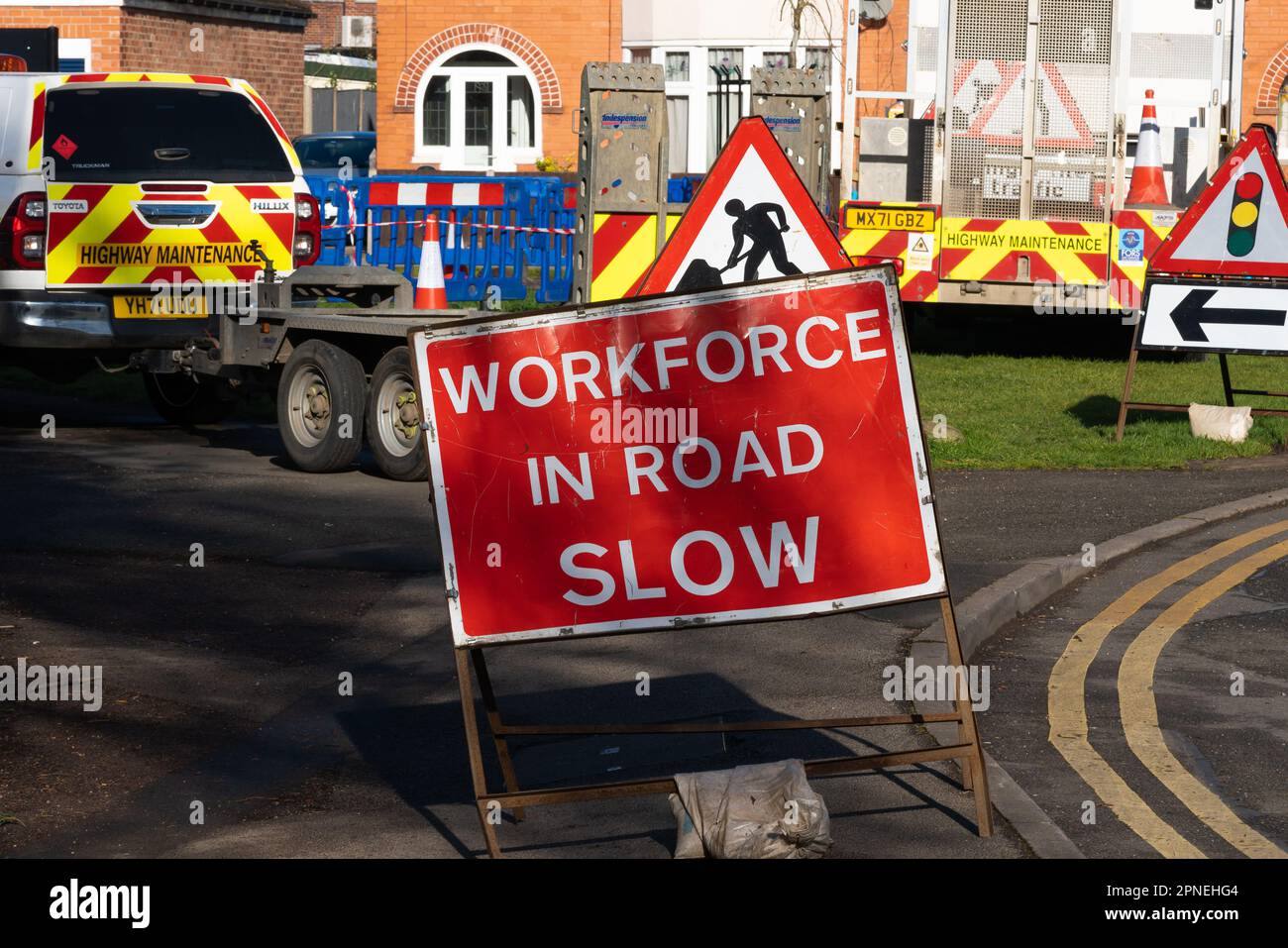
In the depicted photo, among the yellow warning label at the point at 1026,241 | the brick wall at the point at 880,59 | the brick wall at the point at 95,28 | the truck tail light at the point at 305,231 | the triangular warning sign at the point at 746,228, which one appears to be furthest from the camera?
the brick wall at the point at 95,28

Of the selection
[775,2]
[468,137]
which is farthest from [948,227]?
[468,137]

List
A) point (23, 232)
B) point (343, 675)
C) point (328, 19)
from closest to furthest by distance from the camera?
point (343, 675), point (23, 232), point (328, 19)

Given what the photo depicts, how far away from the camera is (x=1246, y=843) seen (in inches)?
219

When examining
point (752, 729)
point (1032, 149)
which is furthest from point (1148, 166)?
point (752, 729)

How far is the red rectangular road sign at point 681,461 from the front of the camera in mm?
5395

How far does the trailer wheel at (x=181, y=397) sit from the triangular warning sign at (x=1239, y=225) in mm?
6674

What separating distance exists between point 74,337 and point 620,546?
313 inches

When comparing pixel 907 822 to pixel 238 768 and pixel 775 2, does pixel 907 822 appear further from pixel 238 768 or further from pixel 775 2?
pixel 775 2

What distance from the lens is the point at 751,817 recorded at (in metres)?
5.19

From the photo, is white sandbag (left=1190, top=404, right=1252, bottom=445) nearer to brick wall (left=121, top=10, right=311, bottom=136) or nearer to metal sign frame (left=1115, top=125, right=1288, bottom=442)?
metal sign frame (left=1115, top=125, right=1288, bottom=442)

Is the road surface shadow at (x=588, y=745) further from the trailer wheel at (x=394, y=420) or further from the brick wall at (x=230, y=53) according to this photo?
the brick wall at (x=230, y=53)

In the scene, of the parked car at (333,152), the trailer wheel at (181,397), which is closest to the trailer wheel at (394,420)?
the trailer wheel at (181,397)

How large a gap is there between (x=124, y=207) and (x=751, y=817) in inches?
337

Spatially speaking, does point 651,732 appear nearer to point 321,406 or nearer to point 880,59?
point 321,406
